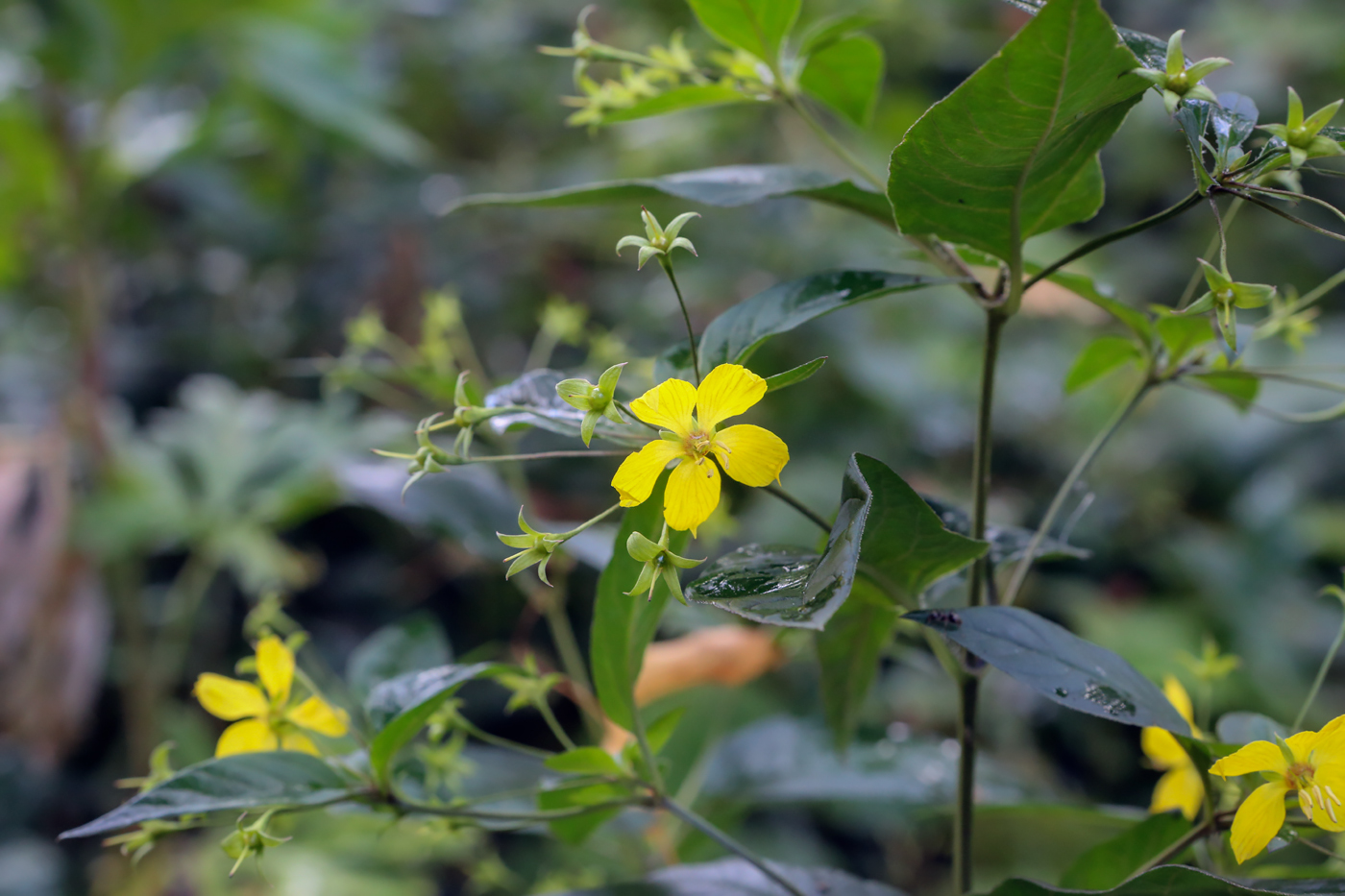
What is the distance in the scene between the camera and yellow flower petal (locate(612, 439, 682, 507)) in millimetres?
273

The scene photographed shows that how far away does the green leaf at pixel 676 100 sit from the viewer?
1.26 ft

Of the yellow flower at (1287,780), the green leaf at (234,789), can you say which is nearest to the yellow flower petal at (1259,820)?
the yellow flower at (1287,780)

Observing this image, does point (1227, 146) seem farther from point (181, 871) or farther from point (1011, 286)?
point (181, 871)

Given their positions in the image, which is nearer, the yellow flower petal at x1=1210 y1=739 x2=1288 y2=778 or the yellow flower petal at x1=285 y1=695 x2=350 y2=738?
the yellow flower petal at x1=1210 y1=739 x2=1288 y2=778

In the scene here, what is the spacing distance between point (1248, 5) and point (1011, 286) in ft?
8.31

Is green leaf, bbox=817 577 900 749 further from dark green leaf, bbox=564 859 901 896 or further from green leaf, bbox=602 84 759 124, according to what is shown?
green leaf, bbox=602 84 759 124

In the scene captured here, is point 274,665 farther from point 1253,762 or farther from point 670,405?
point 1253,762

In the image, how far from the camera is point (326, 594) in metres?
1.38

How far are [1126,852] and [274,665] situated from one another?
15.2 inches

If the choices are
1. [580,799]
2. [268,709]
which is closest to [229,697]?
[268,709]

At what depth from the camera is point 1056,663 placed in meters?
0.29

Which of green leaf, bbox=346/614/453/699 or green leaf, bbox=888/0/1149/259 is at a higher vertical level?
green leaf, bbox=888/0/1149/259

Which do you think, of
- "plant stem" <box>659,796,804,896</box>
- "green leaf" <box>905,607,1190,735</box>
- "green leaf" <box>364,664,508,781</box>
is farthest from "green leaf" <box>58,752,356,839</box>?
"green leaf" <box>905,607,1190,735</box>

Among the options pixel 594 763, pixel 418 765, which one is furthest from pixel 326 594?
pixel 594 763
